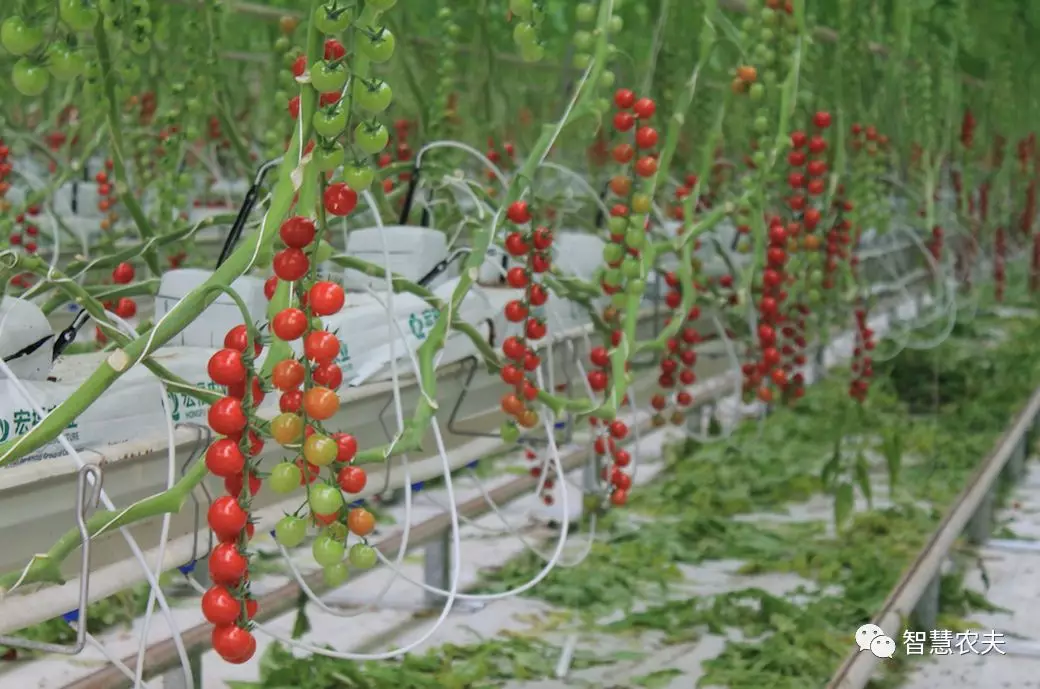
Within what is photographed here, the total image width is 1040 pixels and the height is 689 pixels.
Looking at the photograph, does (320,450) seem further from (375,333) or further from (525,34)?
(375,333)

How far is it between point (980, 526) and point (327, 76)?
2610 mm

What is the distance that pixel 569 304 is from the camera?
2.57 m

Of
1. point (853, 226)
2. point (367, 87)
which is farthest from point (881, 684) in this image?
point (367, 87)

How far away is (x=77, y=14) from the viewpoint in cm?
92

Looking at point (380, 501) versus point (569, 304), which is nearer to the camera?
point (569, 304)

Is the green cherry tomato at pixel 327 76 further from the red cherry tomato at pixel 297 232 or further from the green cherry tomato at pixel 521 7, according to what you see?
the green cherry tomato at pixel 521 7

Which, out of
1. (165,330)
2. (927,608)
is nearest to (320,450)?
(165,330)

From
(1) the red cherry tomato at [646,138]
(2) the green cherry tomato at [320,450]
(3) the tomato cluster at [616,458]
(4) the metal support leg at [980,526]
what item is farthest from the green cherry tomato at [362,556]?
(4) the metal support leg at [980,526]

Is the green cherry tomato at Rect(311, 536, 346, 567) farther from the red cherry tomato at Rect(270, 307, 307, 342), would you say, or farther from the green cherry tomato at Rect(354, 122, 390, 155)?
the green cherry tomato at Rect(354, 122, 390, 155)

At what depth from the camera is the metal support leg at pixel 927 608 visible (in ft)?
8.11

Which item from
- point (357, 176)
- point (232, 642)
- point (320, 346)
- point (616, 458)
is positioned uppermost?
point (357, 176)

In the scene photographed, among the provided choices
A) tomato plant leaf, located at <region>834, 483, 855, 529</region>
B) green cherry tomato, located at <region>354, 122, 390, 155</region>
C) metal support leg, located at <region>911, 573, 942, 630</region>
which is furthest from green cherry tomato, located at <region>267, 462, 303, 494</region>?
tomato plant leaf, located at <region>834, 483, 855, 529</region>

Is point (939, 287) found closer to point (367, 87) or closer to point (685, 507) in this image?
point (685, 507)

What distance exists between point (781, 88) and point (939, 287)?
85.1 inches
